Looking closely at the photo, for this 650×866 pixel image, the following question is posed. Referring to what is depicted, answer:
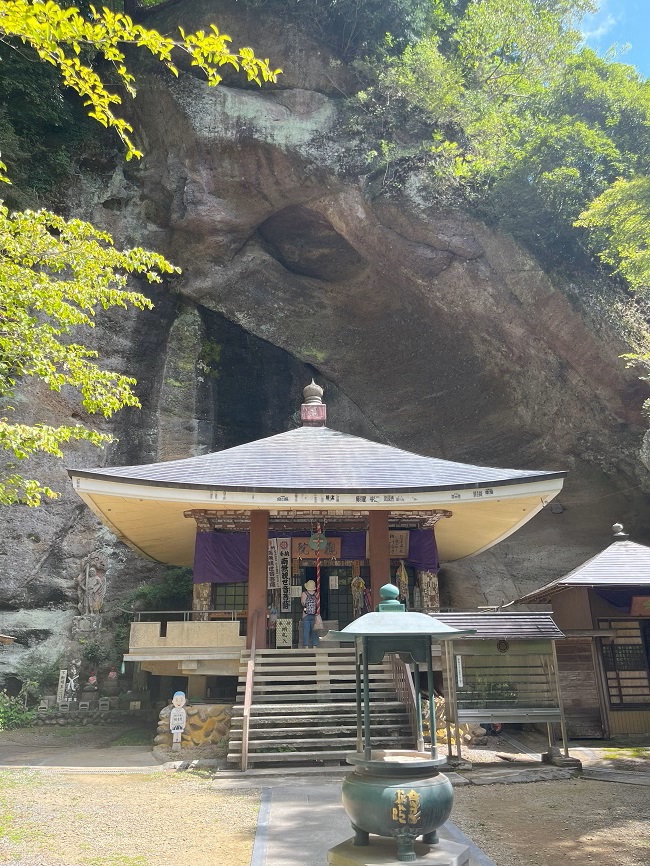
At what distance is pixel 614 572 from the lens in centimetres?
1193

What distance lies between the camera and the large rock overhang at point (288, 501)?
11938 millimetres

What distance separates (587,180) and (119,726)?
1998 cm

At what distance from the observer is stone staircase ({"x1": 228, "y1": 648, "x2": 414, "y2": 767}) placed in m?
9.41

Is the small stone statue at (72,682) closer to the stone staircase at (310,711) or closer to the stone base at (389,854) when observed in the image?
the stone staircase at (310,711)

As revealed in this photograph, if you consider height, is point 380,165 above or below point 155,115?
below

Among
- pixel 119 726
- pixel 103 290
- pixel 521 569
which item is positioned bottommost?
pixel 119 726

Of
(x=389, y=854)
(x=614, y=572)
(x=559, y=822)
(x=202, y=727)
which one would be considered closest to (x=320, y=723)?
(x=202, y=727)

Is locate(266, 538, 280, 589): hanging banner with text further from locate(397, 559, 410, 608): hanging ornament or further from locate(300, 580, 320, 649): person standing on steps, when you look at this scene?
locate(397, 559, 410, 608): hanging ornament

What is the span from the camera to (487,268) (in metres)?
18.7

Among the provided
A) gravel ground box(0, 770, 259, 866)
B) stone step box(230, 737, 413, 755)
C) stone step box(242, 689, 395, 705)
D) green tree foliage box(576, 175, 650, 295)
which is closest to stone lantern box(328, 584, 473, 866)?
gravel ground box(0, 770, 259, 866)

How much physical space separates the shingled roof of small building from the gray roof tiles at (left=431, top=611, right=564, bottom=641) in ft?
6.25

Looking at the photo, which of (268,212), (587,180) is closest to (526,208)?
(587,180)

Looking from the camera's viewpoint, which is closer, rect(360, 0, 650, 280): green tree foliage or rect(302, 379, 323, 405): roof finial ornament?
rect(360, 0, 650, 280): green tree foliage

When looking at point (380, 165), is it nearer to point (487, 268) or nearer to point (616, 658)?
point (487, 268)
